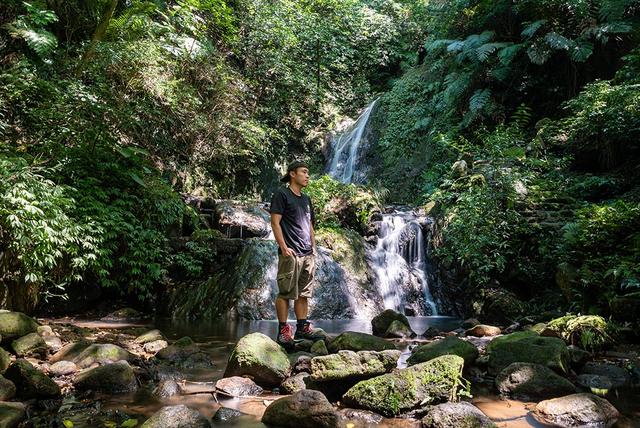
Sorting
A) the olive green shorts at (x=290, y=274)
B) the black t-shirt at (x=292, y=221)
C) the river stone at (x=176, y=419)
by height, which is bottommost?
the river stone at (x=176, y=419)

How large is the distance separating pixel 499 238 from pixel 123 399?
7.16 m

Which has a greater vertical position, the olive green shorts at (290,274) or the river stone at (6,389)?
the olive green shorts at (290,274)

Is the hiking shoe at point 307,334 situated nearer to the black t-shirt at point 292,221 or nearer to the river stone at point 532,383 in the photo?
the black t-shirt at point 292,221

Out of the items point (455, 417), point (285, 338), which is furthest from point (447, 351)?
point (285, 338)

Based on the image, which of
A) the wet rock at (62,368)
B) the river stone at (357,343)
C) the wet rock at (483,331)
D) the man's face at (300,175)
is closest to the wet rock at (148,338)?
the wet rock at (62,368)

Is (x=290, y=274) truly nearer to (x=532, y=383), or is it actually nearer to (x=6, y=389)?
(x=532, y=383)

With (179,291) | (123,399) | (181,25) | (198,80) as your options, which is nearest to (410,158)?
(198,80)

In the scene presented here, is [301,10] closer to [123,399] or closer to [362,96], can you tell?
[362,96]

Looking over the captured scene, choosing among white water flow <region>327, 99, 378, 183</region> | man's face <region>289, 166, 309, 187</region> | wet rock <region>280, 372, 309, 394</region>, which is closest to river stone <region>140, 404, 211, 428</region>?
wet rock <region>280, 372, 309, 394</region>

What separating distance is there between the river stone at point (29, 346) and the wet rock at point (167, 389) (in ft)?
5.50

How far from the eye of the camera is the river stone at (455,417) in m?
3.01

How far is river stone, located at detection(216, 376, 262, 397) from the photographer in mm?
3844

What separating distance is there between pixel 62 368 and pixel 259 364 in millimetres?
1868

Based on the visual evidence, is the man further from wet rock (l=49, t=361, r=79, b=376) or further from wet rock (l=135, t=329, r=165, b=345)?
wet rock (l=49, t=361, r=79, b=376)
